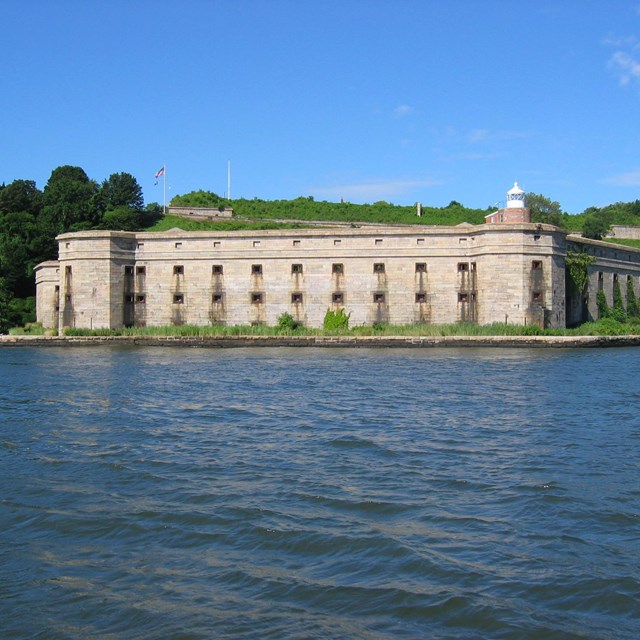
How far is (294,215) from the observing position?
210 feet

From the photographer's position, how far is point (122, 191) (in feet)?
215

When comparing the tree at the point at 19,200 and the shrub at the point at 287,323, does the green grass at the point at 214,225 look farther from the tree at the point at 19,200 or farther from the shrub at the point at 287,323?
the shrub at the point at 287,323

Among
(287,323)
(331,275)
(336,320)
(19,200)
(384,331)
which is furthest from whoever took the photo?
(19,200)

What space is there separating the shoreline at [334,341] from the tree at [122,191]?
29.3m

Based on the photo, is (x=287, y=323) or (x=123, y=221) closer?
(x=287, y=323)

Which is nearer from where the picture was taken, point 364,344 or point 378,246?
point 364,344

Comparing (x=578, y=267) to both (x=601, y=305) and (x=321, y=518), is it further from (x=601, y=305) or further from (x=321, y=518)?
(x=321, y=518)

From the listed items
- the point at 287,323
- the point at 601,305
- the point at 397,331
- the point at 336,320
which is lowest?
the point at 397,331

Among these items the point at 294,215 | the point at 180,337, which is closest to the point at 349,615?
the point at 180,337

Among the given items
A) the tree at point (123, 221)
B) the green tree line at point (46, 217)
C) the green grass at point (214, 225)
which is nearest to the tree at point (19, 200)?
the green tree line at point (46, 217)

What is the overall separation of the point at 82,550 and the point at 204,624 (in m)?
2.01

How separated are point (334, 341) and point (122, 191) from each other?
122 feet

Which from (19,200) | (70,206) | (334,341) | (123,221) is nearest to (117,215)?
A: (123,221)

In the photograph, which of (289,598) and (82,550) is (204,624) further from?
(82,550)
